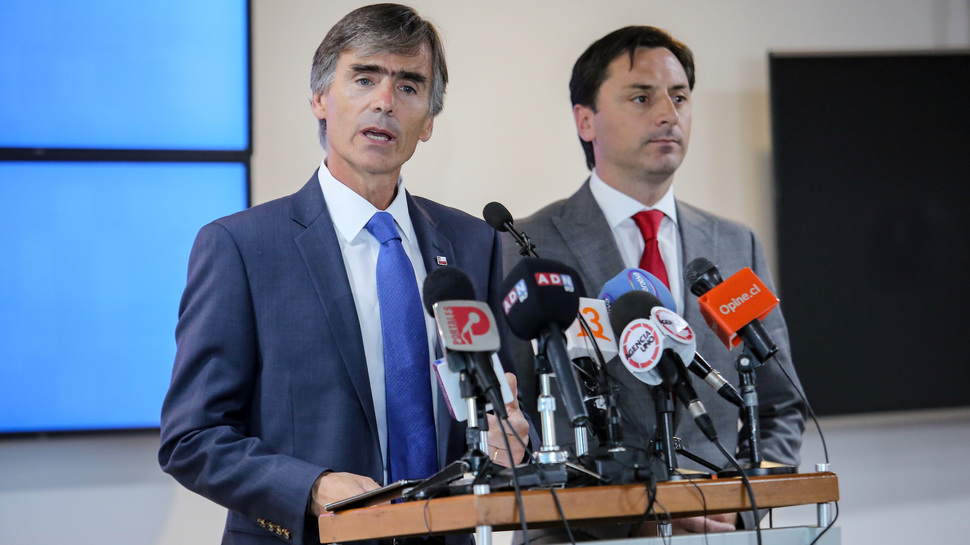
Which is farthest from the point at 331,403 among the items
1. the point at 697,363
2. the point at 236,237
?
the point at 697,363

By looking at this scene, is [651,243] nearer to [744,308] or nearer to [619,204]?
[619,204]

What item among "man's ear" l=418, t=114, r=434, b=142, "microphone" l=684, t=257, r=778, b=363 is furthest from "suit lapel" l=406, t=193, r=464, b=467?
"microphone" l=684, t=257, r=778, b=363

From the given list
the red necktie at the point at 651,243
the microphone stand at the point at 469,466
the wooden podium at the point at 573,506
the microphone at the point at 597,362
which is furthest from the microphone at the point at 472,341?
the red necktie at the point at 651,243

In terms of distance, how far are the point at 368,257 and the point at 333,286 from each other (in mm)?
139

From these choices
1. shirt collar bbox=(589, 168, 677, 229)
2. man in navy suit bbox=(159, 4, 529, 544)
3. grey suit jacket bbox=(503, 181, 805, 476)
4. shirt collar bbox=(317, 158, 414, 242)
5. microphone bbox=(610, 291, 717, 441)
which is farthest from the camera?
shirt collar bbox=(589, 168, 677, 229)

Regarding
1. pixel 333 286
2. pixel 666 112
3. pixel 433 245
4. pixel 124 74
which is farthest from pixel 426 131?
pixel 124 74

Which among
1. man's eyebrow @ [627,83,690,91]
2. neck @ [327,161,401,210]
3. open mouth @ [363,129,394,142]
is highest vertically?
man's eyebrow @ [627,83,690,91]

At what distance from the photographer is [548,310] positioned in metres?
1.27

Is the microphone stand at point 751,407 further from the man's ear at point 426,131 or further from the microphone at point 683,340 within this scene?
the man's ear at point 426,131

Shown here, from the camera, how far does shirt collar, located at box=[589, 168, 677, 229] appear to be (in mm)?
2709

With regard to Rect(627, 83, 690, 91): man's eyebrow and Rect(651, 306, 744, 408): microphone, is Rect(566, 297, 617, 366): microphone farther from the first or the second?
Rect(627, 83, 690, 91): man's eyebrow

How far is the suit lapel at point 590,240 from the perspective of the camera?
2541mm

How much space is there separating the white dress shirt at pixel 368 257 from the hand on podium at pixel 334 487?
0.26 meters

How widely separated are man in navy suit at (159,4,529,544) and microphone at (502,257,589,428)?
38cm
